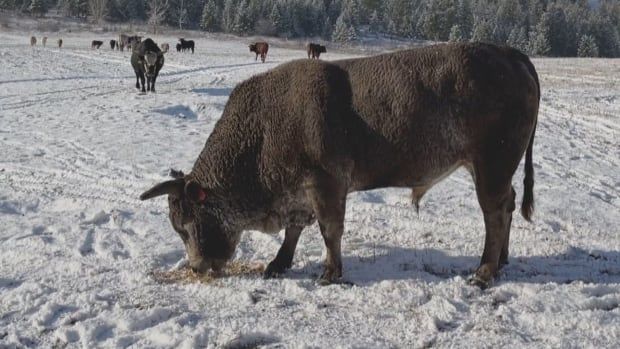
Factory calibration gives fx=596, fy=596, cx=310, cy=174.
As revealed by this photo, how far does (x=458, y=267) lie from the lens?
238 inches

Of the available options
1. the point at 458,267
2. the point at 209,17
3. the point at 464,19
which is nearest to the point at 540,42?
the point at 464,19

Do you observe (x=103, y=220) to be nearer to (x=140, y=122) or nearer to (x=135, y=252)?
(x=135, y=252)

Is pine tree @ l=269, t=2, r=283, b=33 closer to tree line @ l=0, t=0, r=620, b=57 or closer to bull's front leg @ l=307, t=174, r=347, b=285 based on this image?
tree line @ l=0, t=0, r=620, b=57

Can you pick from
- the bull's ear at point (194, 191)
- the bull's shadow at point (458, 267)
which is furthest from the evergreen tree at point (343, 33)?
the bull's ear at point (194, 191)

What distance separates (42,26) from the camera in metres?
75.4

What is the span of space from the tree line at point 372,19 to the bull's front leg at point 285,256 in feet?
275

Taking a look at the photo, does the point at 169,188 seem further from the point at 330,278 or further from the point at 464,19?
the point at 464,19

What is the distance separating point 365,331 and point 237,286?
1.50 m

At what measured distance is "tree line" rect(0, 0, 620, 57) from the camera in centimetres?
9238

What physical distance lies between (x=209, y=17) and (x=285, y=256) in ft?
299

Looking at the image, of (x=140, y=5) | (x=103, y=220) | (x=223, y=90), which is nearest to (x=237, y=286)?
(x=103, y=220)

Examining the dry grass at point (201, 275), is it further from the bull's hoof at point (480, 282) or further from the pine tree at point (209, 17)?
the pine tree at point (209, 17)

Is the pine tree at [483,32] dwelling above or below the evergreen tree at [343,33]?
above

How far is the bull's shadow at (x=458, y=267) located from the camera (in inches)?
225
